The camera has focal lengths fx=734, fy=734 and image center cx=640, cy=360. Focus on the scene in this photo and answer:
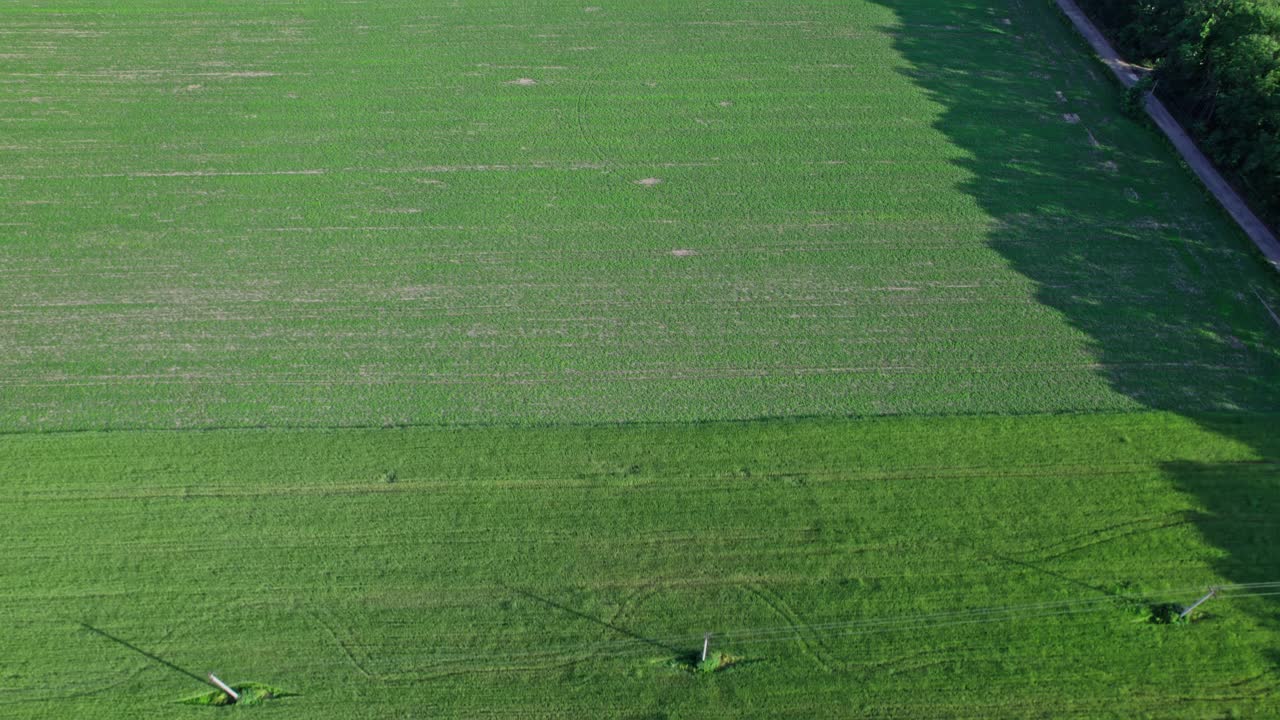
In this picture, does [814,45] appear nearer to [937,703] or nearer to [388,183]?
[388,183]

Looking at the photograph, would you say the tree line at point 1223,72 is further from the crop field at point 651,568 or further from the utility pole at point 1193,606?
the utility pole at point 1193,606

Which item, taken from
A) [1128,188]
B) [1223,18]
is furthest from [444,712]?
[1223,18]

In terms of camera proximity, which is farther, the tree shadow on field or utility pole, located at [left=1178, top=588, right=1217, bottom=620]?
the tree shadow on field

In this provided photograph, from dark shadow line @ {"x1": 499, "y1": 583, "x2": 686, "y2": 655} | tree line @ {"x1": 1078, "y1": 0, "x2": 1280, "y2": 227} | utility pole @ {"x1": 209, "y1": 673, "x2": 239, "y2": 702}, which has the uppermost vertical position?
tree line @ {"x1": 1078, "y1": 0, "x2": 1280, "y2": 227}

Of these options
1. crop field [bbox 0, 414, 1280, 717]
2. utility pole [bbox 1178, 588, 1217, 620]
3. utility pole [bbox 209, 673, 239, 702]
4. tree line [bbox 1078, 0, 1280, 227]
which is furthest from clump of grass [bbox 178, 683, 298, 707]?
tree line [bbox 1078, 0, 1280, 227]

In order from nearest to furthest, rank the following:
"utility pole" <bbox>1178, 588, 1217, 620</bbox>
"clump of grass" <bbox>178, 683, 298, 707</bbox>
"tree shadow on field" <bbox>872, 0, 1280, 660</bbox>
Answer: "clump of grass" <bbox>178, 683, 298, 707</bbox> < "utility pole" <bbox>1178, 588, 1217, 620</bbox> < "tree shadow on field" <bbox>872, 0, 1280, 660</bbox>

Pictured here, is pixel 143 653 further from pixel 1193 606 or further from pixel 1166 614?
pixel 1193 606

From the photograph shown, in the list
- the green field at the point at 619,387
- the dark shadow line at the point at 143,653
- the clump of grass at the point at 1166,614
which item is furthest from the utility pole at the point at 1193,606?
the dark shadow line at the point at 143,653

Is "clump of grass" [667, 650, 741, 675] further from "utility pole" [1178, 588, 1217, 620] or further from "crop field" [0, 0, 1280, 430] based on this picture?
"utility pole" [1178, 588, 1217, 620]
